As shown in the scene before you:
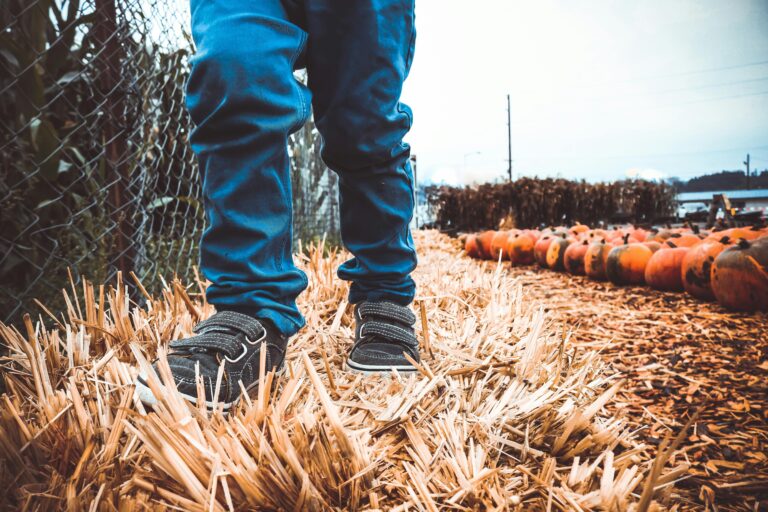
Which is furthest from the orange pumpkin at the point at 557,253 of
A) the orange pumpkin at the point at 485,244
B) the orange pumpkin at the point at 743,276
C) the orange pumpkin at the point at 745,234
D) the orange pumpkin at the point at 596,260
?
the orange pumpkin at the point at 743,276

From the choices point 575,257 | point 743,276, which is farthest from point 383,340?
point 575,257

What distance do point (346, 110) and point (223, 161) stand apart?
388 millimetres

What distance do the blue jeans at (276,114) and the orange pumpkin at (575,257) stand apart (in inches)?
145

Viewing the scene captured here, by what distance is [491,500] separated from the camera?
0.74 m

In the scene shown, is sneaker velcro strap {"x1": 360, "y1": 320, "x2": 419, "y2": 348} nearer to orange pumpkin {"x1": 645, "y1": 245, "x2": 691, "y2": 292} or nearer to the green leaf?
the green leaf

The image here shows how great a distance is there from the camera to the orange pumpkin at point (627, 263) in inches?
152

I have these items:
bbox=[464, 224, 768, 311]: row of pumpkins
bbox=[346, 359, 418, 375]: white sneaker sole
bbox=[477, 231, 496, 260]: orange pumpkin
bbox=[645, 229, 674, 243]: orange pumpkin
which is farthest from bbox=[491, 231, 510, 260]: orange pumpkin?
bbox=[346, 359, 418, 375]: white sneaker sole

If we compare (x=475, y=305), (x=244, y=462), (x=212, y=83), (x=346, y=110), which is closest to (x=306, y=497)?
(x=244, y=462)

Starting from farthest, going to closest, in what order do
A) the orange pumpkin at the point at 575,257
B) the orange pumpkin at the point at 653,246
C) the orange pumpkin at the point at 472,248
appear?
the orange pumpkin at the point at 472,248 → the orange pumpkin at the point at 575,257 → the orange pumpkin at the point at 653,246

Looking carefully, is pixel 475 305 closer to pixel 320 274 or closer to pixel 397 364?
pixel 320 274

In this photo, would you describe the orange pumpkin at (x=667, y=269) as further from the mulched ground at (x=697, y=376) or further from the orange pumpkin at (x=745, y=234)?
the orange pumpkin at (x=745, y=234)

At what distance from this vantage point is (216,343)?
97 cm

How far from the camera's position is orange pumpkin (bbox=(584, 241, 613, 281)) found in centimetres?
425

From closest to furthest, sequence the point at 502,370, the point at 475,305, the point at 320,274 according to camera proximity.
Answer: the point at 502,370 < the point at 475,305 < the point at 320,274
